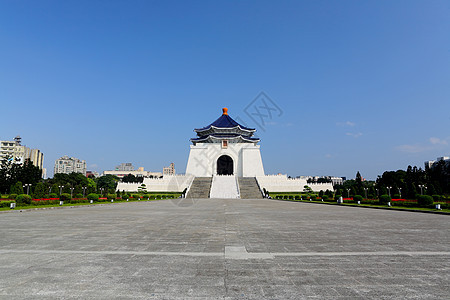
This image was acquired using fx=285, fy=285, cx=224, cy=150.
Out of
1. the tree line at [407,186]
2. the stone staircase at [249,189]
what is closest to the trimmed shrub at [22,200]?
the stone staircase at [249,189]

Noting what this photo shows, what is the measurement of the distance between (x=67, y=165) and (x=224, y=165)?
414 ft

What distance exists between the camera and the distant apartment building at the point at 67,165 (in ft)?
503

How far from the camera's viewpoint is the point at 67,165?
154 m

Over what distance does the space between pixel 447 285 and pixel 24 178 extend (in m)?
48.5

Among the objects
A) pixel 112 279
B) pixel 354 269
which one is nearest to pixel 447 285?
pixel 354 269

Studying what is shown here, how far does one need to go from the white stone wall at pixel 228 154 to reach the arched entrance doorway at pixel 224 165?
312 centimetres

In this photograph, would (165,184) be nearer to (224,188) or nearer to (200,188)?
(200,188)

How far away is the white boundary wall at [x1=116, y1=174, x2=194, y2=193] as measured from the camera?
4516 centimetres

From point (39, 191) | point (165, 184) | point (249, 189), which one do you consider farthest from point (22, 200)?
point (165, 184)

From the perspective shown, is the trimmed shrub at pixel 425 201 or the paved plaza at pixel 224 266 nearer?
the paved plaza at pixel 224 266

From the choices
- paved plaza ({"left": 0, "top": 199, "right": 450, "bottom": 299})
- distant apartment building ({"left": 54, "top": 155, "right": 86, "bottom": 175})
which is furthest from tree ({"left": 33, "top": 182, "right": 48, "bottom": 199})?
distant apartment building ({"left": 54, "top": 155, "right": 86, "bottom": 175})

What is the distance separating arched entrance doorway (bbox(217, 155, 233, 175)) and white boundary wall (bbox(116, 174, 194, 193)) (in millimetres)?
12872

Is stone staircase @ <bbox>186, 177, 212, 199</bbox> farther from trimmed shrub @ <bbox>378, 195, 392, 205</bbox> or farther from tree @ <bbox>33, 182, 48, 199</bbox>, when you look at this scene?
trimmed shrub @ <bbox>378, 195, 392, 205</bbox>

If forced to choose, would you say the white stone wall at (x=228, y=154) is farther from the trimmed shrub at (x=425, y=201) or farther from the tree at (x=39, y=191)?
the trimmed shrub at (x=425, y=201)
